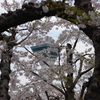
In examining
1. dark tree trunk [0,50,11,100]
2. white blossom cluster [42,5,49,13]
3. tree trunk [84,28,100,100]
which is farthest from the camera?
dark tree trunk [0,50,11,100]

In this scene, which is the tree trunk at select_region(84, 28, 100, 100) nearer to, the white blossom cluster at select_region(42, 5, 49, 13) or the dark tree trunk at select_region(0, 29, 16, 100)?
the white blossom cluster at select_region(42, 5, 49, 13)

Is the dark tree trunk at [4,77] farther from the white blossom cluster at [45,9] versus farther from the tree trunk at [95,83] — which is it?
the tree trunk at [95,83]

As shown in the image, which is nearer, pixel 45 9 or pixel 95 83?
pixel 95 83

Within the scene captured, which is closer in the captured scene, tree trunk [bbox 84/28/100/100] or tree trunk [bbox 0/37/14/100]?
tree trunk [bbox 84/28/100/100]

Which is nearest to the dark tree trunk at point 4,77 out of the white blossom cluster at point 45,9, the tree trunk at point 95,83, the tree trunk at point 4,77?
the tree trunk at point 4,77

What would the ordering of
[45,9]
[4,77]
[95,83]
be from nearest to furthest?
[95,83]
[45,9]
[4,77]

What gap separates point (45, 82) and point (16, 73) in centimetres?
247

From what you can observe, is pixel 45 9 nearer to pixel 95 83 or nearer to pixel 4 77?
pixel 95 83

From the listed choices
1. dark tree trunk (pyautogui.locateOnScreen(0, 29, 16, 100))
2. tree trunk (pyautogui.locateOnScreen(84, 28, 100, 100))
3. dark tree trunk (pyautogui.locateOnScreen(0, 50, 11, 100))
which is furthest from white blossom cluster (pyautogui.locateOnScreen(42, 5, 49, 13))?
dark tree trunk (pyautogui.locateOnScreen(0, 50, 11, 100))

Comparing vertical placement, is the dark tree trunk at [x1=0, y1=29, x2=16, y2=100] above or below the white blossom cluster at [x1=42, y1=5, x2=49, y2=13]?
below

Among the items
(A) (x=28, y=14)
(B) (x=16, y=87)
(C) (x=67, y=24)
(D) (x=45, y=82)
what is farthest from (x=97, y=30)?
(B) (x=16, y=87)

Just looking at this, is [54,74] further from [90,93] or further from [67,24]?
[90,93]

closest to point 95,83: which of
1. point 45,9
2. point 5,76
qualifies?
point 45,9

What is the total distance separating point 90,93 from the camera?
3.10 metres
